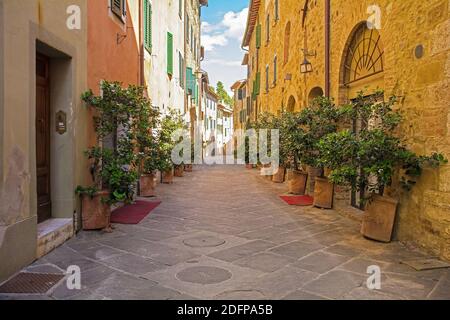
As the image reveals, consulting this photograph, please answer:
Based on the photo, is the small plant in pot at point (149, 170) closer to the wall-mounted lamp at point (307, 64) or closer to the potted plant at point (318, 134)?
the potted plant at point (318, 134)

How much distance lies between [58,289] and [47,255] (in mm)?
1166

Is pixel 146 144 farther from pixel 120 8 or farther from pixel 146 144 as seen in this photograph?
pixel 120 8

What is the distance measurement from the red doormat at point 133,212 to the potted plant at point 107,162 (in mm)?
445

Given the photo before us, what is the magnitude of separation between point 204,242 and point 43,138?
2.54 m

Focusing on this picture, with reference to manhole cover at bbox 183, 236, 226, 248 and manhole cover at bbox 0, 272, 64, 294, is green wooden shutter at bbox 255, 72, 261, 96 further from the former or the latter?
manhole cover at bbox 0, 272, 64, 294

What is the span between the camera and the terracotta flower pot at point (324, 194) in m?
7.72

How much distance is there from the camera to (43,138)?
5207mm

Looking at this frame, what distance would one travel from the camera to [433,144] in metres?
4.62

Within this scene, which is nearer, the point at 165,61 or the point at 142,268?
the point at 142,268

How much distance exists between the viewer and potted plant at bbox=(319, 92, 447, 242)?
500 cm

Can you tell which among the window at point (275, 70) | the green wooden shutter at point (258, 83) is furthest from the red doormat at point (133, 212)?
the green wooden shutter at point (258, 83)
